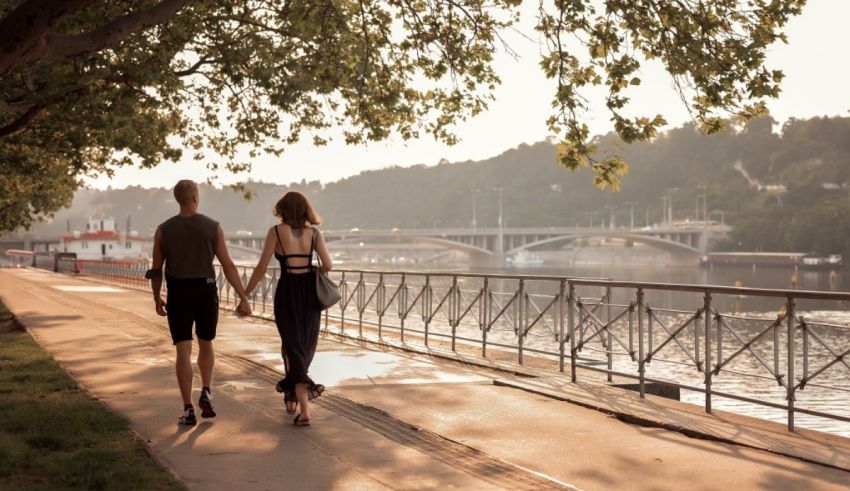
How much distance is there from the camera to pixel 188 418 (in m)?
7.82

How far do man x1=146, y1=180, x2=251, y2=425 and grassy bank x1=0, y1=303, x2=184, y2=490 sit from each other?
2.23ft

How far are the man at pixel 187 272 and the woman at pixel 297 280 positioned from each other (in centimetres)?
34

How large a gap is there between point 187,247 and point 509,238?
11663cm

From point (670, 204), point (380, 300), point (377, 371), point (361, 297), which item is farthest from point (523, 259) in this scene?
point (377, 371)

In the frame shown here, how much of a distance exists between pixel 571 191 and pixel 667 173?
59.0 ft

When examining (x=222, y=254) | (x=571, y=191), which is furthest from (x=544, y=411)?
(x=571, y=191)

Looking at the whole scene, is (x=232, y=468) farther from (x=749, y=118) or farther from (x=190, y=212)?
(x=749, y=118)

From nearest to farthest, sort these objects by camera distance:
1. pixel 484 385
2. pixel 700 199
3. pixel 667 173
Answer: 1. pixel 484 385
2. pixel 700 199
3. pixel 667 173

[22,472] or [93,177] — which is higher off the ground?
[93,177]

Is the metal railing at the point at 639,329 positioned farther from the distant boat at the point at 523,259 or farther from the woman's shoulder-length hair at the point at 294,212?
the distant boat at the point at 523,259

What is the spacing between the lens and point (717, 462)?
22.5 feet

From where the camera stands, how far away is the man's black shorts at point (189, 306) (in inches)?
307

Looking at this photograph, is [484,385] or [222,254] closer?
[222,254]

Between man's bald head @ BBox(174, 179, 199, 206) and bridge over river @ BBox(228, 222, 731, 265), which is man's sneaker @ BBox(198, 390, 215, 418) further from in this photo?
bridge over river @ BBox(228, 222, 731, 265)
